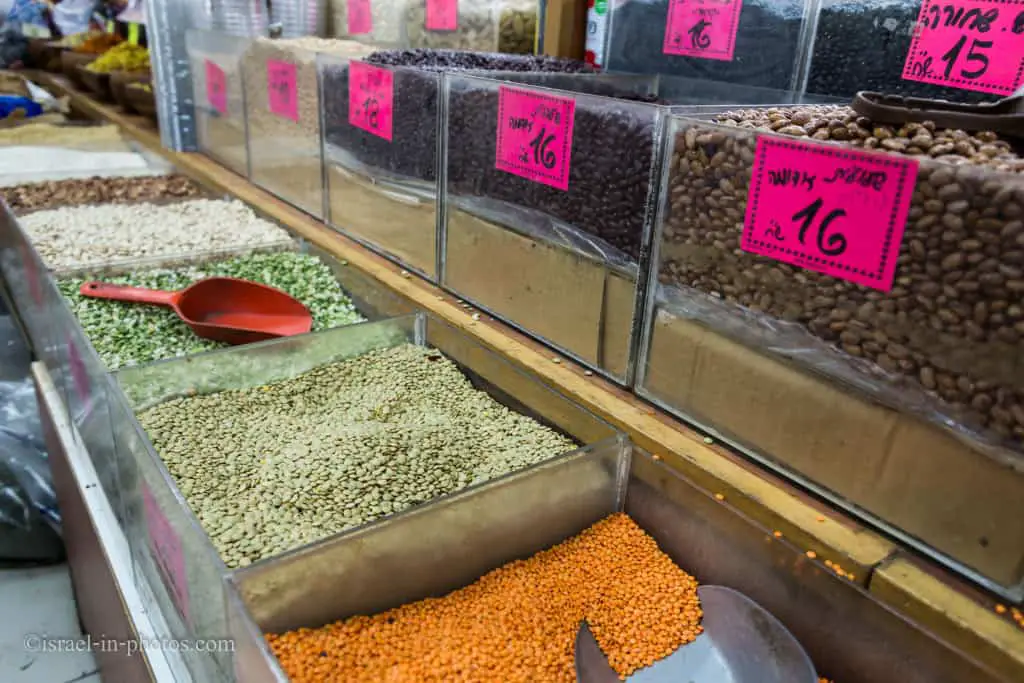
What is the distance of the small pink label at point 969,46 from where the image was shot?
107 cm

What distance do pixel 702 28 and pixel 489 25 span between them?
63 cm

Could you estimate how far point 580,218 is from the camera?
115cm

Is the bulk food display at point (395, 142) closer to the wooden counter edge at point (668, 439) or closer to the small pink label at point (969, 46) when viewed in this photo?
the wooden counter edge at point (668, 439)

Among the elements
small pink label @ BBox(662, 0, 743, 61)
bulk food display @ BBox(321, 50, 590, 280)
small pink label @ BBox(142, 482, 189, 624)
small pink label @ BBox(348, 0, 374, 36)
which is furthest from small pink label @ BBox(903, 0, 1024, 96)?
small pink label @ BBox(348, 0, 374, 36)

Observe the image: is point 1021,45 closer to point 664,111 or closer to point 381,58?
point 664,111

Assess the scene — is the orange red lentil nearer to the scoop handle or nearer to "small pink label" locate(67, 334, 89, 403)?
"small pink label" locate(67, 334, 89, 403)

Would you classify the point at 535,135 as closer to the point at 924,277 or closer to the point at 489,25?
the point at 924,277

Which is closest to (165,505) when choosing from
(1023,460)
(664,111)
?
(664,111)

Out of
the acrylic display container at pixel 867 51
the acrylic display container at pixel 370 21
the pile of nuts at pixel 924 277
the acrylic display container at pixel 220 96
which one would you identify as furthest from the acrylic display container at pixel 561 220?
the acrylic display container at pixel 220 96

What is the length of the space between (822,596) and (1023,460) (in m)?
0.26

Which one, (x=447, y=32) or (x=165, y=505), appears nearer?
(x=165, y=505)

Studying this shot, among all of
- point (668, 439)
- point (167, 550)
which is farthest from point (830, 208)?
point (167, 550)

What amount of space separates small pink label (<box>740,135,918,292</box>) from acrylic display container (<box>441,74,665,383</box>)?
0.62 ft

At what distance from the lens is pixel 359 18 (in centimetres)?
240
